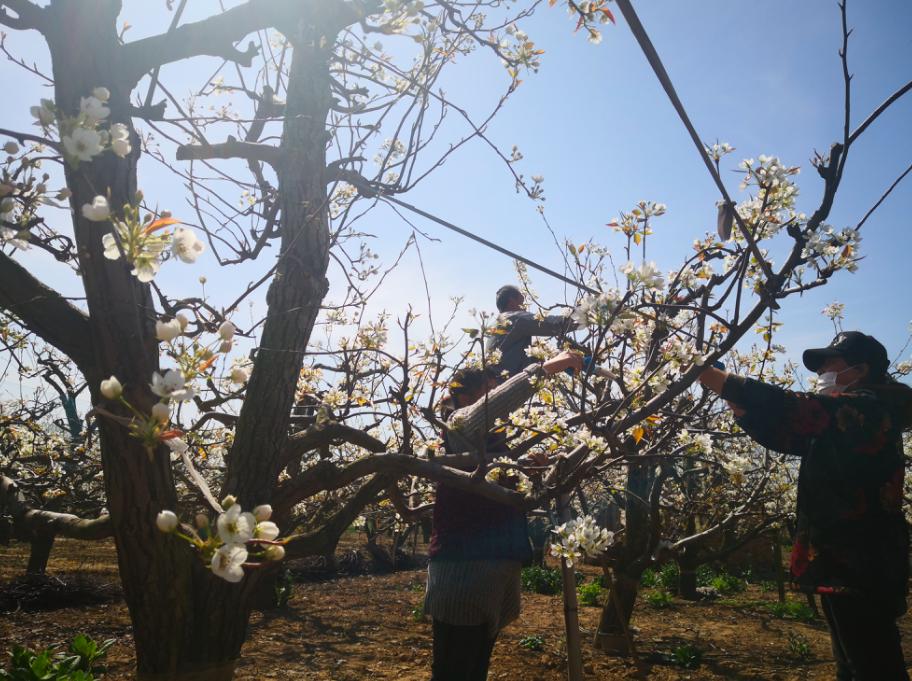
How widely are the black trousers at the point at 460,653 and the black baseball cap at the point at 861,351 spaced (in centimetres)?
194

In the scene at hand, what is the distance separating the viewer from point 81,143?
1093 millimetres

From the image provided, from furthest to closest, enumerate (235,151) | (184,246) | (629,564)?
(629,564) → (235,151) → (184,246)

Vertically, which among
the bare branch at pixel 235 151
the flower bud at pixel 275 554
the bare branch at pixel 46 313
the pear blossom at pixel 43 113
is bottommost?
the flower bud at pixel 275 554

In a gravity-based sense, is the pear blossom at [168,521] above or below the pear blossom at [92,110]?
below

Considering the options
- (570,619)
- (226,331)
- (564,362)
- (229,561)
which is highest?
(564,362)

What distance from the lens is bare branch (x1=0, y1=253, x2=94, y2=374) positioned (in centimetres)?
174

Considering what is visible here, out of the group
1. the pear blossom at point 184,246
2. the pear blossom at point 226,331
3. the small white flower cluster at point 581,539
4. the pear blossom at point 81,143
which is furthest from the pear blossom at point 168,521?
the small white flower cluster at point 581,539

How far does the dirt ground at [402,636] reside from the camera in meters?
4.89

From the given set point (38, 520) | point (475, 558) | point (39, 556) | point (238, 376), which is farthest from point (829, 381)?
point (39, 556)

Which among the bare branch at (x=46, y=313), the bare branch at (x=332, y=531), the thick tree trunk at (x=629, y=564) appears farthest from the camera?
the thick tree trunk at (x=629, y=564)

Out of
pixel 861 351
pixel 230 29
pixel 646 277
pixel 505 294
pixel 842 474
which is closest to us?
pixel 646 277

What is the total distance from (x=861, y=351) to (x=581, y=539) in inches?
58.3

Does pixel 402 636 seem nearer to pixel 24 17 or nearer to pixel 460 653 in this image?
pixel 460 653

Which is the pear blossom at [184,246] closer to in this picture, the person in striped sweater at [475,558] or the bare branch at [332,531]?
the person in striped sweater at [475,558]
